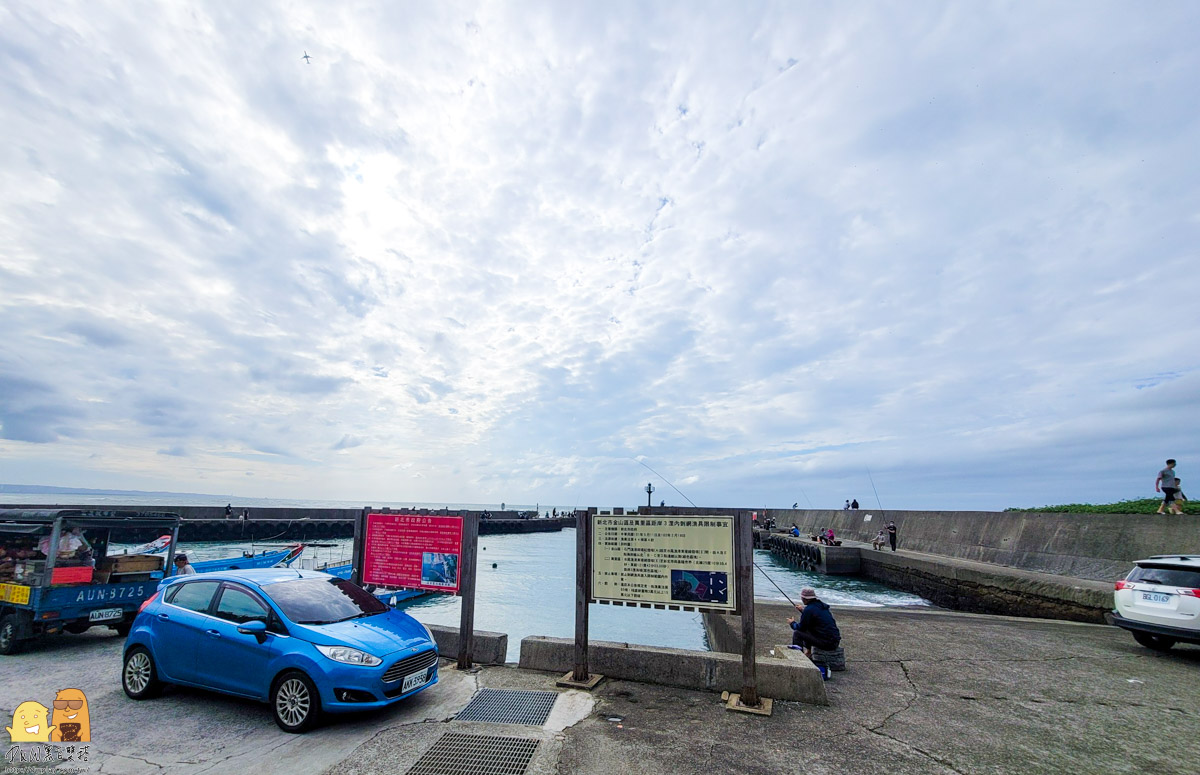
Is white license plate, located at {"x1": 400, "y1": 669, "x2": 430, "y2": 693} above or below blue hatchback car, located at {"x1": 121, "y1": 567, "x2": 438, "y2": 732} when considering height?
below

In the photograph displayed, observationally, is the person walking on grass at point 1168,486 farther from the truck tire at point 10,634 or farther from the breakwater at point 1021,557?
the truck tire at point 10,634

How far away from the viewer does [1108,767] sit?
4832 millimetres

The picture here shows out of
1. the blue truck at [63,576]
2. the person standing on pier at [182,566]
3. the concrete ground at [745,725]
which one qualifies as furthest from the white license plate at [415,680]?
the person standing on pier at [182,566]

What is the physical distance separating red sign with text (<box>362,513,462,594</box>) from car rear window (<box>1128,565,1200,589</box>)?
35.3 ft

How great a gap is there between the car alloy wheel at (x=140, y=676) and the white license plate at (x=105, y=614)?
3.48 m

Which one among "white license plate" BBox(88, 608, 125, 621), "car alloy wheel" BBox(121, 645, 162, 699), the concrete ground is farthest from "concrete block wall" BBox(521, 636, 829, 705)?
"white license plate" BBox(88, 608, 125, 621)

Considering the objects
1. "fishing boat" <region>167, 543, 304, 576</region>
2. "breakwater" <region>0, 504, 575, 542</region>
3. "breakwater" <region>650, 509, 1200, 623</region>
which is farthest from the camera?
"breakwater" <region>0, 504, 575, 542</region>

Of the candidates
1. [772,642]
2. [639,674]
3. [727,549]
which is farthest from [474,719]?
[772,642]

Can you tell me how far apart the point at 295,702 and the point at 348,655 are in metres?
0.74

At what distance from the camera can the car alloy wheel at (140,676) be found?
6430 millimetres

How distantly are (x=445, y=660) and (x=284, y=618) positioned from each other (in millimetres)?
2882

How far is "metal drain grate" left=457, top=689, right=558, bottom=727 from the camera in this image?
5879 millimetres

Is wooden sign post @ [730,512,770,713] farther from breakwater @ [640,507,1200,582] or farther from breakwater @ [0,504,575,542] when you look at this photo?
breakwater @ [0,504,575,542]

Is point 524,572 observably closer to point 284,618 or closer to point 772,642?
point 772,642
